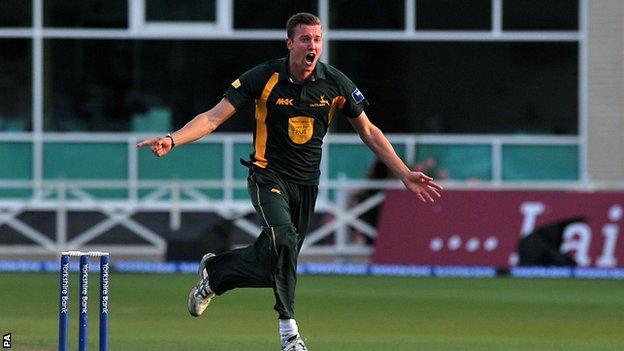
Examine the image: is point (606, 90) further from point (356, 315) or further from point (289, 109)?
point (289, 109)

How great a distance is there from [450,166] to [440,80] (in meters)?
1.17

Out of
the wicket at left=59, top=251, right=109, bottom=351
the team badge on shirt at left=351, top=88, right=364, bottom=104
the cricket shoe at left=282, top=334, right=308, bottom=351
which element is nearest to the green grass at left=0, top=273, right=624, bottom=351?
the cricket shoe at left=282, top=334, right=308, bottom=351

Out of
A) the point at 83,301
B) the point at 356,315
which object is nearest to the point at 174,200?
the point at 356,315

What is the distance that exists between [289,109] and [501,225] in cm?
976

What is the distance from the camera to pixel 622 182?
2198cm

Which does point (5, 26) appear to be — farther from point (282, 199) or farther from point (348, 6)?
point (282, 199)

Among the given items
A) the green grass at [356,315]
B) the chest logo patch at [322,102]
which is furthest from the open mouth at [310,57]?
the green grass at [356,315]

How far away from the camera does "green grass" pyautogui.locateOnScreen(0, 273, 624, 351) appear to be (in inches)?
488

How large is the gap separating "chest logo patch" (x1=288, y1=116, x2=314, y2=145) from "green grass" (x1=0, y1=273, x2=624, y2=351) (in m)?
1.77

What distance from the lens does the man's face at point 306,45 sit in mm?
10344

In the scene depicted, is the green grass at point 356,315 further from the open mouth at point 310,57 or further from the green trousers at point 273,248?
the open mouth at point 310,57

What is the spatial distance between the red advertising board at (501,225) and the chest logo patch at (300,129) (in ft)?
31.4

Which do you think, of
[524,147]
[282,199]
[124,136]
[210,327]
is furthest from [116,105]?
[282,199]

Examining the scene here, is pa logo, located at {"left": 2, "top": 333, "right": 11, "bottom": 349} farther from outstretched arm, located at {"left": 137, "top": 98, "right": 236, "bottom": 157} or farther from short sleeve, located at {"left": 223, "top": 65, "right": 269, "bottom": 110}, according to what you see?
short sleeve, located at {"left": 223, "top": 65, "right": 269, "bottom": 110}
